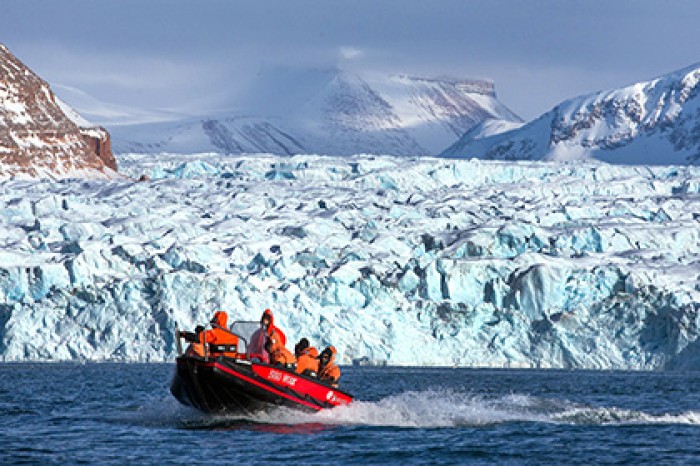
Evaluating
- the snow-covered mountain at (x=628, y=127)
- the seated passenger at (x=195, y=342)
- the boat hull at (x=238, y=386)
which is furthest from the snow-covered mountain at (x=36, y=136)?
the snow-covered mountain at (x=628, y=127)

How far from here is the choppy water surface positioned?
19.3 metres

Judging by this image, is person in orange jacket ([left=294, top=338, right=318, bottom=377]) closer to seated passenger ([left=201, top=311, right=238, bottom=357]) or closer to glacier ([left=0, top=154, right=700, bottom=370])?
seated passenger ([left=201, top=311, right=238, bottom=357])

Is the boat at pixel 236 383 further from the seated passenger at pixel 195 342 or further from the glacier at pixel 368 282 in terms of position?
the glacier at pixel 368 282

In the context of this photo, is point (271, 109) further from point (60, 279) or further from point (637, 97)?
point (60, 279)

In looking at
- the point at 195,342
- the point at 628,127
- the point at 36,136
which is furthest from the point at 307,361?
the point at 628,127

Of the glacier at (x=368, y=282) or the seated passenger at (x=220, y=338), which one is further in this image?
the glacier at (x=368, y=282)

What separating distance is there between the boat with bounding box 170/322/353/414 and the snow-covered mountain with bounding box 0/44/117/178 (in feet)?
196

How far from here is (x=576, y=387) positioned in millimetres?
35625

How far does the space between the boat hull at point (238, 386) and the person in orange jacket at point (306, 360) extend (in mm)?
246

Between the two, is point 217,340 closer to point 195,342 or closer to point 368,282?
point 195,342

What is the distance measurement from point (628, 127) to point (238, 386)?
125 metres

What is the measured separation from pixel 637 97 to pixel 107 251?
10909cm

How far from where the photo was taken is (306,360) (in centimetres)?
2230

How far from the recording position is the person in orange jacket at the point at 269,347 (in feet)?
71.5
